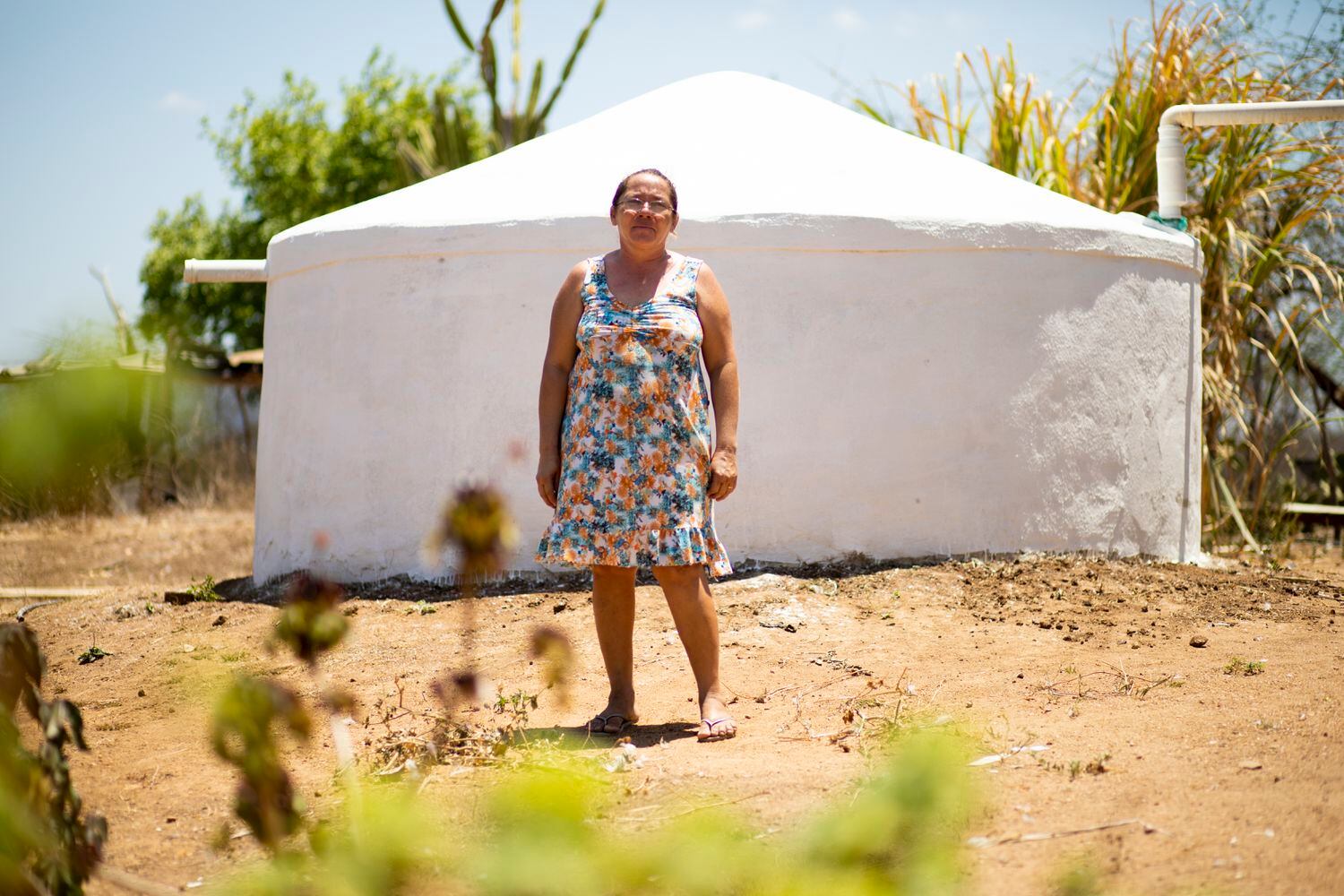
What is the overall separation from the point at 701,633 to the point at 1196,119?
441 centimetres

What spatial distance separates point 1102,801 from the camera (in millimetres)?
2461

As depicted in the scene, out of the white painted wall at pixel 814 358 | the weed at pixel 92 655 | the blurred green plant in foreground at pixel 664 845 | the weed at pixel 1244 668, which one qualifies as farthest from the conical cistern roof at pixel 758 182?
the blurred green plant in foreground at pixel 664 845

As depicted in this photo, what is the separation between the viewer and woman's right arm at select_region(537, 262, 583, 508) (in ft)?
10.3

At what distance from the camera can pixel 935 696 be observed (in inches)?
138

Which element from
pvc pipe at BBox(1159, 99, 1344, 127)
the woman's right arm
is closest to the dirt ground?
the woman's right arm

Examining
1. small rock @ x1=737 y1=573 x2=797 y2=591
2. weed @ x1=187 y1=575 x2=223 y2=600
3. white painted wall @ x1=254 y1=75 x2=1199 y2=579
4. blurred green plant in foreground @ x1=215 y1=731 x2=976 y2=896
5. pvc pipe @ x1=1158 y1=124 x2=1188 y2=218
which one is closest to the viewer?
blurred green plant in foreground @ x1=215 y1=731 x2=976 y2=896

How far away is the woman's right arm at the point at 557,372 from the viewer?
313 centimetres

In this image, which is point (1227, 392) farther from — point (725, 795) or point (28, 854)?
point (28, 854)

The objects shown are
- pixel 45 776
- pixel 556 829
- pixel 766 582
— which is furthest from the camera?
pixel 766 582

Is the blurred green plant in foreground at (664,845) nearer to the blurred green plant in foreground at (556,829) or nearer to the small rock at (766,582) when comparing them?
the blurred green plant in foreground at (556,829)

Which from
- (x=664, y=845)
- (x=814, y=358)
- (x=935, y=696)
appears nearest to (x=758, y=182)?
(x=814, y=358)

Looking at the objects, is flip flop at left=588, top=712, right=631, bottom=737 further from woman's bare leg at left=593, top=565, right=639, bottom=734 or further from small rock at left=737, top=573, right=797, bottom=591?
small rock at left=737, top=573, right=797, bottom=591

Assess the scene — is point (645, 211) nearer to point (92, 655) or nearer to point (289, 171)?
point (92, 655)

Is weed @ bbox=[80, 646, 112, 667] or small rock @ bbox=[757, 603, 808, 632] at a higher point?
small rock @ bbox=[757, 603, 808, 632]
